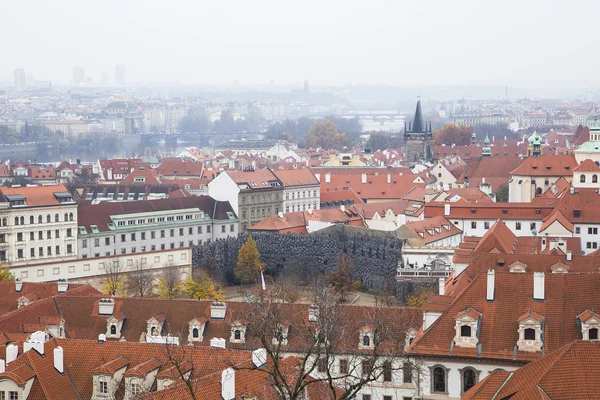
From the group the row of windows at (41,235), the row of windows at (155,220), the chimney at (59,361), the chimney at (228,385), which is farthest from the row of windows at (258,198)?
the chimney at (228,385)

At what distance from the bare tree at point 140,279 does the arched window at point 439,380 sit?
2557 cm

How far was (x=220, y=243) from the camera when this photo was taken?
74750mm

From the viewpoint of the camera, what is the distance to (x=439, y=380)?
114 feet

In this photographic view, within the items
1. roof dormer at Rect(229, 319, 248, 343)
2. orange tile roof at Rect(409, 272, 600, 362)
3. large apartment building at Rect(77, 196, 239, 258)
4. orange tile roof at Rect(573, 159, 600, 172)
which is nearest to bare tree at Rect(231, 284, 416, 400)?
roof dormer at Rect(229, 319, 248, 343)

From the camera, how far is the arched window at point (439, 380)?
A: 34.7 metres

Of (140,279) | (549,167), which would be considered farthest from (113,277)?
(549,167)

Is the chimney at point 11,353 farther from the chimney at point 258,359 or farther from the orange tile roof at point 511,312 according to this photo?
the orange tile roof at point 511,312

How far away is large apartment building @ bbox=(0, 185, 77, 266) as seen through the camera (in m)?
72.1

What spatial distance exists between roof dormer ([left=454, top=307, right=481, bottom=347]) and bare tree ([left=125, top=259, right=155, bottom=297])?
26102 millimetres

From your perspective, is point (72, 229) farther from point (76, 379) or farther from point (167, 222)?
point (76, 379)

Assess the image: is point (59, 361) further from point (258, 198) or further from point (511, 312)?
point (258, 198)

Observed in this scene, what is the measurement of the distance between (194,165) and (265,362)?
330 feet

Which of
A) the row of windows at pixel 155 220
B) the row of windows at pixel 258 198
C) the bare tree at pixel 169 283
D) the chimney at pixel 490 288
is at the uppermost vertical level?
the chimney at pixel 490 288

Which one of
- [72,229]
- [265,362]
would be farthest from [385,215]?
[265,362]
